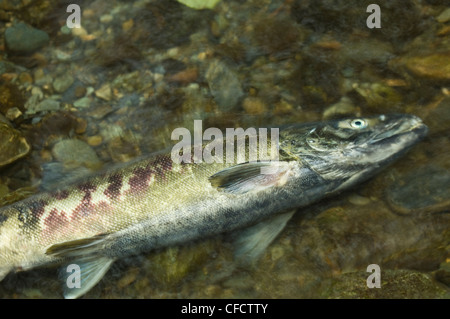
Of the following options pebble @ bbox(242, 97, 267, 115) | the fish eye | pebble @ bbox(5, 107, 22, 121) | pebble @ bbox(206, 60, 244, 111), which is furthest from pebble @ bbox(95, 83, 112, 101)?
the fish eye

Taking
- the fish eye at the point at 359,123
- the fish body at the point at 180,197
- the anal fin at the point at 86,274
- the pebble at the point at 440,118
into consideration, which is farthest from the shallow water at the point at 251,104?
the fish eye at the point at 359,123

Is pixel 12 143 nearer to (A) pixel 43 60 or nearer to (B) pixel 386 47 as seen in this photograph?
(A) pixel 43 60

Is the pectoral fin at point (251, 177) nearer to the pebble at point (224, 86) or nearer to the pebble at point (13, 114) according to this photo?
the pebble at point (224, 86)

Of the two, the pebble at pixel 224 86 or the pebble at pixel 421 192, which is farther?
the pebble at pixel 224 86

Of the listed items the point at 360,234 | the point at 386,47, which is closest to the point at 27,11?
the point at 386,47

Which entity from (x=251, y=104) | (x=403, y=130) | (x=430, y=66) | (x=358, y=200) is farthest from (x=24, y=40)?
(x=430, y=66)

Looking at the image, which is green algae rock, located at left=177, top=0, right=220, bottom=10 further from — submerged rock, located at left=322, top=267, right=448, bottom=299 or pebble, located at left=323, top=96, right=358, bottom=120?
submerged rock, located at left=322, top=267, right=448, bottom=299
